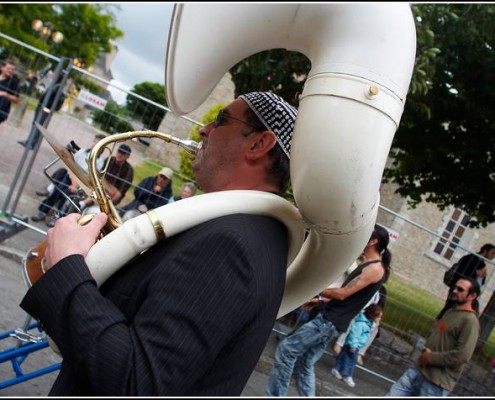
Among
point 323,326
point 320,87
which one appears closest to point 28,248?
point 323,326

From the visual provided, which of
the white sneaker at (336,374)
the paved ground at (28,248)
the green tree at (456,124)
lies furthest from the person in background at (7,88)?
the green tree at (456,124)

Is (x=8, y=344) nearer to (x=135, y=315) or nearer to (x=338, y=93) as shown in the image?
(x=135, y=315)

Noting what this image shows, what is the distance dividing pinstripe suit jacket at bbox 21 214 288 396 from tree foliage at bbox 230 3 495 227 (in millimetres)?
4084

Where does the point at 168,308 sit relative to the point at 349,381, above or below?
above

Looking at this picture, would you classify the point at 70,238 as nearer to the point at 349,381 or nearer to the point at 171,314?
the point at 171,314

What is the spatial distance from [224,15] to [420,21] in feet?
17.6

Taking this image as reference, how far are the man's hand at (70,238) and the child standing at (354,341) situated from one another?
456 cm

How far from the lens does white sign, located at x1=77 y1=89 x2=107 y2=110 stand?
18.7ft

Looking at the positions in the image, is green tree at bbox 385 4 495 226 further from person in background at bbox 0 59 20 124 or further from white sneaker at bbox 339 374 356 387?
person in background at bbox 0 59 20 124

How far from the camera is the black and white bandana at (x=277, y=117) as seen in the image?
66.2 inches

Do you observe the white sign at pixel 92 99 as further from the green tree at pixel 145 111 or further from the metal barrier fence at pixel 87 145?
the green tree at pixel 145 111

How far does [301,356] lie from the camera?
15.1ft

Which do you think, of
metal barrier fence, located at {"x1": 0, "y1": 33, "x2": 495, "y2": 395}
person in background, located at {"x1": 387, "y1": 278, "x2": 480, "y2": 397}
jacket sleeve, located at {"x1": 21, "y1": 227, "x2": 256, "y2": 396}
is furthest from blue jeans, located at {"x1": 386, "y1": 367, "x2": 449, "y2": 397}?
jacket sleeve, located at {"x1": 21, "y1": 227, "x2": 256, "y2": 396}

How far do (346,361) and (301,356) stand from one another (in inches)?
59.1
